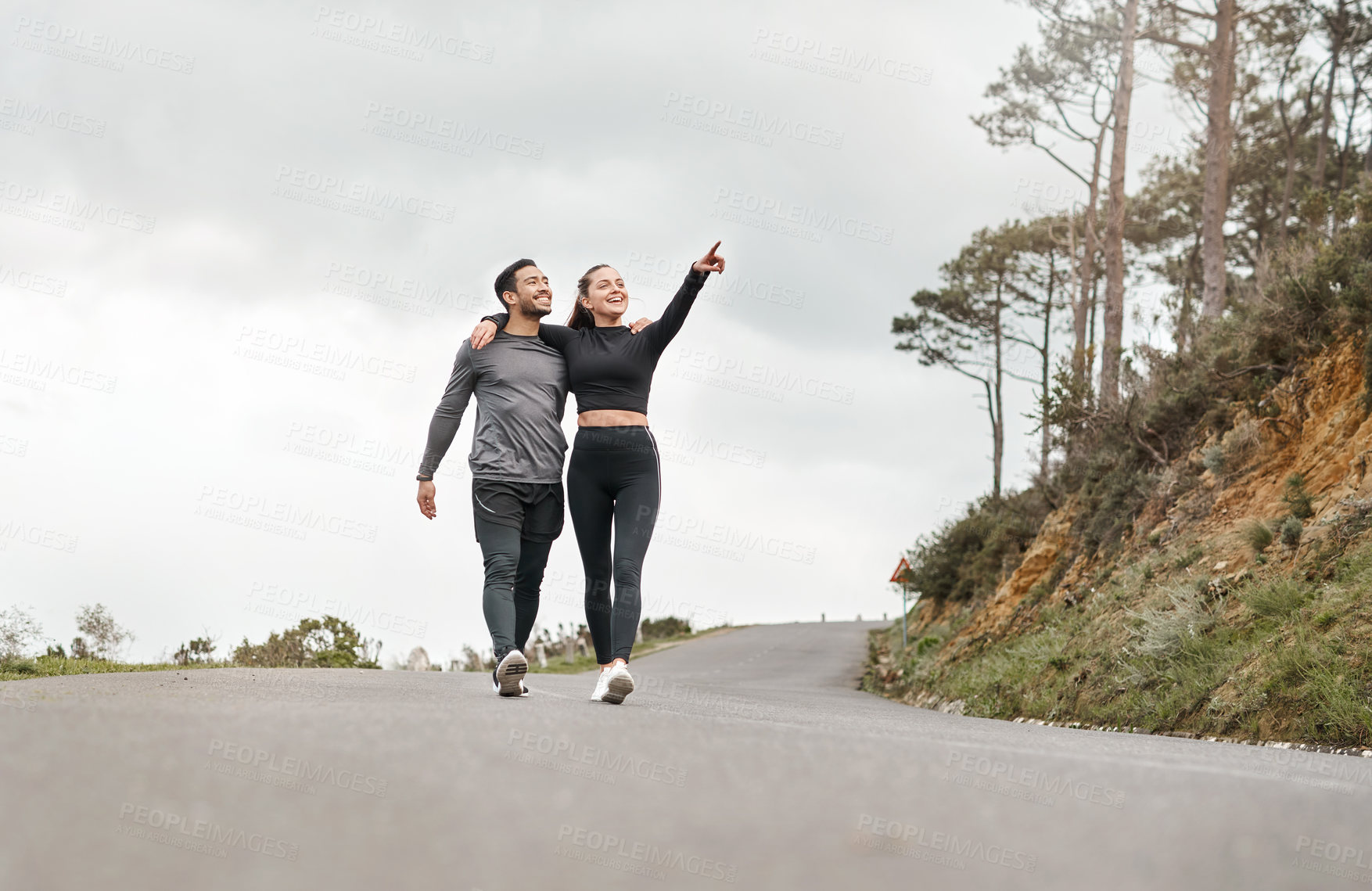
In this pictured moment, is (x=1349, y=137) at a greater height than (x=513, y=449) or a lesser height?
greater

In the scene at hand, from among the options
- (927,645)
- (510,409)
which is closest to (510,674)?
(510,409)

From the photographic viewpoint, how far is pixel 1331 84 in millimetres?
30844

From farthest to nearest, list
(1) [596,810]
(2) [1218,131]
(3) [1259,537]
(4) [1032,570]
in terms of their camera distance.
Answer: (2) [1218,131], (4) [1032,570], (3) [1259,537], (1) [596,810]

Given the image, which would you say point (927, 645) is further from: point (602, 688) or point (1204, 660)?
point (602, 688)

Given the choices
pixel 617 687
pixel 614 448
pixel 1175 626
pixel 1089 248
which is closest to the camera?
→ pixel 617 687

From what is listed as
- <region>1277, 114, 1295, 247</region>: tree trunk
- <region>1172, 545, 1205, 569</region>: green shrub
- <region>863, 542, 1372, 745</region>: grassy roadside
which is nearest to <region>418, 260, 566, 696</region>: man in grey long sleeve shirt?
<region>863, 542, 1372, 745</region>: grassy roadside

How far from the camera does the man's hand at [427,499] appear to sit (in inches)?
248

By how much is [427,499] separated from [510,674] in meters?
1.29

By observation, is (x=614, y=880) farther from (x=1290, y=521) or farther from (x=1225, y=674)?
(x=1290, y=521)

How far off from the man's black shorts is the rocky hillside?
169 inches

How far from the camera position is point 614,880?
5.62 feet

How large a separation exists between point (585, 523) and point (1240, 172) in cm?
3454

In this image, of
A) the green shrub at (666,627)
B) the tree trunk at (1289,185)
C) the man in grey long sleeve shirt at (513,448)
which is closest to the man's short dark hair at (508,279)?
the man in grey long sleeve shirt at (513,448)

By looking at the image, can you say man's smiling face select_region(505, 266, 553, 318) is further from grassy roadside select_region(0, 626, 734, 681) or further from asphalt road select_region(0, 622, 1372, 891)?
grassy roadside select_region(0, 626, 734, 681)
